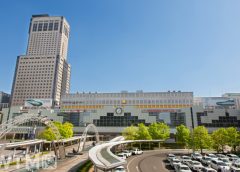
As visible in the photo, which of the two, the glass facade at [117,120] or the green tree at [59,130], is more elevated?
the glass facade at [117,120]

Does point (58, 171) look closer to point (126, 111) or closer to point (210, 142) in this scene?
point (210, 142)

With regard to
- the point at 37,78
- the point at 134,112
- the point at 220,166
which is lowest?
the point at 220,166

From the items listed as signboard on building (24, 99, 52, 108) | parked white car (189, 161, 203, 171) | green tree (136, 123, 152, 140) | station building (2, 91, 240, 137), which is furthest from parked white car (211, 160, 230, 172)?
signboard on building (24, 99, 52, 108)

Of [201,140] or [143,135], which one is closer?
[201,140]

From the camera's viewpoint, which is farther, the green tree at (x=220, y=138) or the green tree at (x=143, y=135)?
the green tree at (x=143, y=135)

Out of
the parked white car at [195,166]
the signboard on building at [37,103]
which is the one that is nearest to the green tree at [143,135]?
the parked white car at [195,166]

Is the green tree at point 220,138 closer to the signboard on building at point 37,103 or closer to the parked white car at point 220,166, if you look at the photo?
the parked white car at point 220,166

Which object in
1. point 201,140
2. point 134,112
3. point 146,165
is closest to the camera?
point 146,165

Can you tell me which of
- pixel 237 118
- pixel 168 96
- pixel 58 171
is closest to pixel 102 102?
pixel 168 96

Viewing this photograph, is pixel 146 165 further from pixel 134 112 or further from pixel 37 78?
pixel 37 78

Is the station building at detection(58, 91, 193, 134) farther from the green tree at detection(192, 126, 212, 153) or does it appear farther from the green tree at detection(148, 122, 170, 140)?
the green tree at detection(192, 126, 212, 153)

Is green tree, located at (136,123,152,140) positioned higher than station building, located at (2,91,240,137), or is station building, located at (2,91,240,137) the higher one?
station building, located at (2,91,240,137)

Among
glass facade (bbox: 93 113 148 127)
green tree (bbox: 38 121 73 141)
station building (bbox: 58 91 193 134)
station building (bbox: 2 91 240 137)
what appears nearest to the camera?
green tree (bbox: 38 121 73 141)

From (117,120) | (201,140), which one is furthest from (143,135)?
(117,120)
